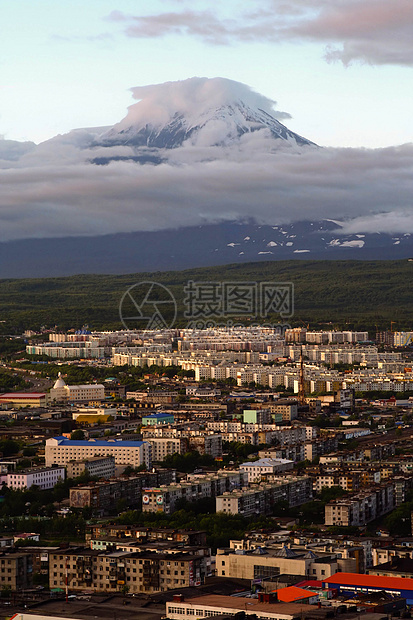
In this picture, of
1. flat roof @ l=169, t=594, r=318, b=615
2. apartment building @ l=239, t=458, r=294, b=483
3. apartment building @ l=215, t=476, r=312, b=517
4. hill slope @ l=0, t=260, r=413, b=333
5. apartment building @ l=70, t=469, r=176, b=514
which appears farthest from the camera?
hill slope @ l=0, t=260, r=413, b=333

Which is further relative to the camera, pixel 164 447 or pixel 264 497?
pixel 164 447

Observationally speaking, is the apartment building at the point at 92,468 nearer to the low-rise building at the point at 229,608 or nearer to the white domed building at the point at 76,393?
the low-rise building at the point at 229,608

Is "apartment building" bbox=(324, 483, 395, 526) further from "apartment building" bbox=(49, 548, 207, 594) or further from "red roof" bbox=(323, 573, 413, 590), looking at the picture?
"red roof" bbox=(323, 573, 413, 590)

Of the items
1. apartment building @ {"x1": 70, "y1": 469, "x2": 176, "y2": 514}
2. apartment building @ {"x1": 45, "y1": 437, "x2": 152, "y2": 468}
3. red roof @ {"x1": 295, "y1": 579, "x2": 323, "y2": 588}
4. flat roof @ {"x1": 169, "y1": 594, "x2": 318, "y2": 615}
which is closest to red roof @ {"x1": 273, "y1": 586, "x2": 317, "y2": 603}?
flat roof @ {"x1": 169, "y1": 594, "x2": 318, "y2": 615}

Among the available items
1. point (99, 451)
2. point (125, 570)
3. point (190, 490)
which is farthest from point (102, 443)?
point (125, 570)

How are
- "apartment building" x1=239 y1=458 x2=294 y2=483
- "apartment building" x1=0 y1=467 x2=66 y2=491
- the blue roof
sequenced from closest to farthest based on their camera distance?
"apartment building" x1=0 y1=467 x2=66 y2=491, "apartment building" x1=239 y1=458 x2=294 y2=483, the blue roof

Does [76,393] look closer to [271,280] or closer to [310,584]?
[310,584]
